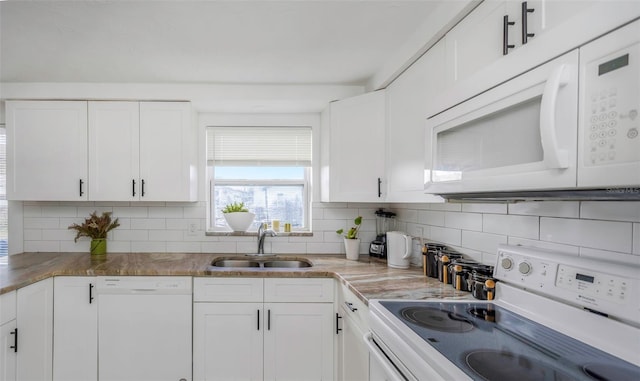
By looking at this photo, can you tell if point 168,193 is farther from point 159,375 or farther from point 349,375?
point 349,375

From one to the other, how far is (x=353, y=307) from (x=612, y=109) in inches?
56.2

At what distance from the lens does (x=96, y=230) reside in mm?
2615

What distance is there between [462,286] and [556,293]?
0.48 m

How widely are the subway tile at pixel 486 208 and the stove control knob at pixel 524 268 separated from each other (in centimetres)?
30

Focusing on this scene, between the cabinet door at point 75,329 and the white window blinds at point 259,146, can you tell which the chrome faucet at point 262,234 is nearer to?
the white window blinds at point 259,146

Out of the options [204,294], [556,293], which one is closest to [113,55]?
[204,294]

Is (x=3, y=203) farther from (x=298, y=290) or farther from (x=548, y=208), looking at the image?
(x=548, y=208)

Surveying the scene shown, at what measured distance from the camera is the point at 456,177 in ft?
4.01

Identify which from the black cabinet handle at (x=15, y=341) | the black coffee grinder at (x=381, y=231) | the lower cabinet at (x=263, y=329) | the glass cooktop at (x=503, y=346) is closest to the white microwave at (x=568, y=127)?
the glass cooktop at (x=503, y=346)

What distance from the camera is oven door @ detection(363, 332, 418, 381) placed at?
108cm

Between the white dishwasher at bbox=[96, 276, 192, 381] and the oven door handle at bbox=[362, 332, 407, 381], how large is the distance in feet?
4.32

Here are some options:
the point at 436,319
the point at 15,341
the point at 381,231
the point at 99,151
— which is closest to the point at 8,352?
the point at 15,341

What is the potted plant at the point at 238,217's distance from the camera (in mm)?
2727

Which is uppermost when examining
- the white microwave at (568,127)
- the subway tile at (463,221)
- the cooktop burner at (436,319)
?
the white microwave at (568,127)
